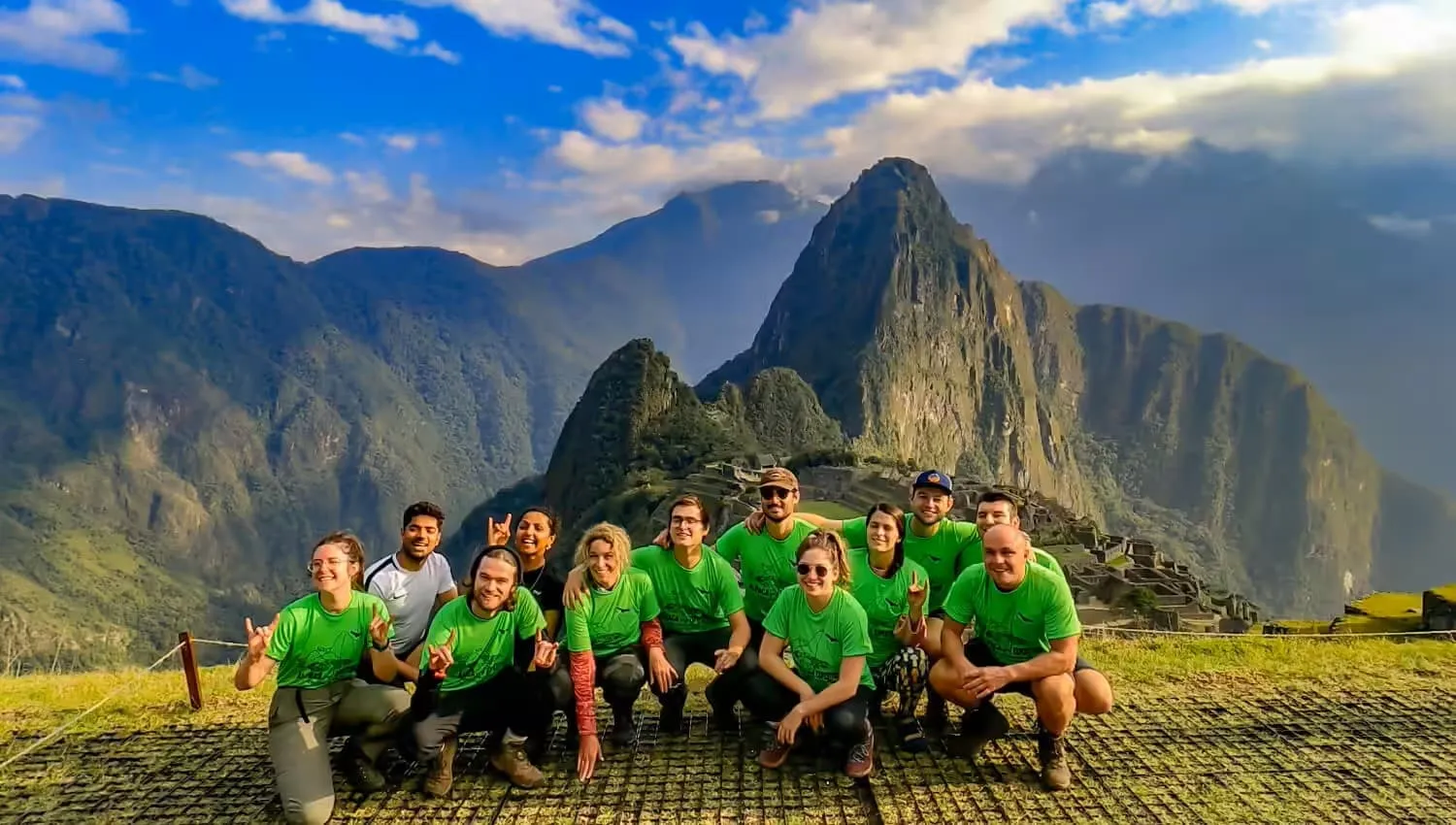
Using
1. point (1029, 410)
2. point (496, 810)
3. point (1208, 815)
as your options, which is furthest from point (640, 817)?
point (1029, 410)

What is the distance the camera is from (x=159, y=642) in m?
91.6

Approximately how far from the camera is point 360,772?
4.38 m

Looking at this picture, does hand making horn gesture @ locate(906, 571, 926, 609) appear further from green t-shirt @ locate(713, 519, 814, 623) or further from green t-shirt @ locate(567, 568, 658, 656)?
green t-shirt @ locate(567, 568, 658, 656)

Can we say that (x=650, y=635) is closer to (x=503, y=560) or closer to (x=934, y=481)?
(x=503, y=560)

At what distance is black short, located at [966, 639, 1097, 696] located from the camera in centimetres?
434

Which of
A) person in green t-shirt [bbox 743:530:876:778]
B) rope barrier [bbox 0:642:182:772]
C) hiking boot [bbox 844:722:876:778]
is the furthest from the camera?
rope barrier [bbox 0:642:182:772]

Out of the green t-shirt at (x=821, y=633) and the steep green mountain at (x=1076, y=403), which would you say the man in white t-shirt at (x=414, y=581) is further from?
the steep green mountain at (x=1076, y=403)

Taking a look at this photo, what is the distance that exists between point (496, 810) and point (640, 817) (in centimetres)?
69

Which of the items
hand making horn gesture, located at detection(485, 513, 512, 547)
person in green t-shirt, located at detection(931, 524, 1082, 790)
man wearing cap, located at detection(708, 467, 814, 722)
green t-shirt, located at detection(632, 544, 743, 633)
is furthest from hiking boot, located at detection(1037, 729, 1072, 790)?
hand making horn gesture, located at detection(485, 513, 512, 547)

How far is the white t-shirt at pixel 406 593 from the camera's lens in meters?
4.79

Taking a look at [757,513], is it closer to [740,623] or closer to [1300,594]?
[740,623]

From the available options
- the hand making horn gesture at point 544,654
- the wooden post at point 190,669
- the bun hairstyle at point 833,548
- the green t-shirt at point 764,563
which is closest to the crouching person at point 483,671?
the hand making horn gesture at point 544,654

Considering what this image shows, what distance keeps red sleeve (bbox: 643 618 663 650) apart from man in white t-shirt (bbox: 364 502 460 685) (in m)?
1.09

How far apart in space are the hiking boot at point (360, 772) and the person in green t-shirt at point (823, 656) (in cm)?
197
